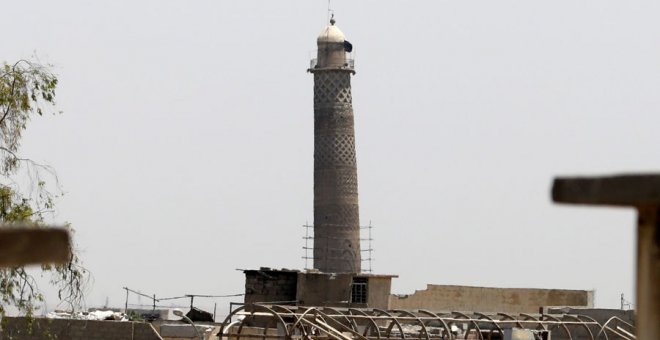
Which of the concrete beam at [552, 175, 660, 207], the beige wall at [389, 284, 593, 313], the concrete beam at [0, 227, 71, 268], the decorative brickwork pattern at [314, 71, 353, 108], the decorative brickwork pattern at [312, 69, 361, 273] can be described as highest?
the decorative brickwork pattern at [314, 71, 353, 108]

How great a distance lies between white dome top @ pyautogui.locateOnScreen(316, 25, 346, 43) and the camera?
50688 mm

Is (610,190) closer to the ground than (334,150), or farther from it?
closer to the ground

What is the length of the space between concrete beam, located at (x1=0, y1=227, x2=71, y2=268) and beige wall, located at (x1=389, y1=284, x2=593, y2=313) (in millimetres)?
33559

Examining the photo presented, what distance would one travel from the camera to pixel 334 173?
48656 millimetres

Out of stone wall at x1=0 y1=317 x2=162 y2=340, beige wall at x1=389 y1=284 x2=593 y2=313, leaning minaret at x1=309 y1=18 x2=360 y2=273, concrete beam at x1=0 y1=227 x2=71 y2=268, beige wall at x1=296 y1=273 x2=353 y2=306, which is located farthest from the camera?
leaning minaret at x1=309 y1=18 x2=360 y2=273

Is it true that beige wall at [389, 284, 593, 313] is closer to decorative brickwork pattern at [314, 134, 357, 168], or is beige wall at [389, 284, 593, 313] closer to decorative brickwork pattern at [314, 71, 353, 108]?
decorative brickwork pattern at [314, 134, 357, 168]

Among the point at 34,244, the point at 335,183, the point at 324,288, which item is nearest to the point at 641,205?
the point at 34,244

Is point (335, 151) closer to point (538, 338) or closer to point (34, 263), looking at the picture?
point (538, 338)

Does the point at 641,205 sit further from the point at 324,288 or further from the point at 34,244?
the point at 324,288

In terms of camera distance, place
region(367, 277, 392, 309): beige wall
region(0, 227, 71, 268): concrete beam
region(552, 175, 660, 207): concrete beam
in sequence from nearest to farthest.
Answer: region(0, 227, 71, 268): concrete beam, region(552, 175, 660, 207): concrete beam, region(367, 277, 392, 309): beige wall

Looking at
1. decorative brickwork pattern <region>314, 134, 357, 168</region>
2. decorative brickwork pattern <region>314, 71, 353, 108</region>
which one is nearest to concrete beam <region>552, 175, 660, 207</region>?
decorative brickwork pattern <region>314, 134, 357, 168</region>

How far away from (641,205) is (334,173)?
147ft

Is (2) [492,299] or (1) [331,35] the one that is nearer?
(2) [492,299]

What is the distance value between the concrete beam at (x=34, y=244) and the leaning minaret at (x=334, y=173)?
44.6 meters
